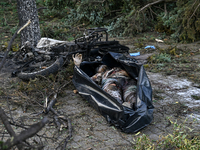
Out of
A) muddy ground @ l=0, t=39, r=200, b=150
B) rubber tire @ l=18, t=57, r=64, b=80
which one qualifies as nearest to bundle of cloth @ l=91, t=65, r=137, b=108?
muddy ground @ l=0, t=39, r=200, b=150

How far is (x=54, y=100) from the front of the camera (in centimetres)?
384

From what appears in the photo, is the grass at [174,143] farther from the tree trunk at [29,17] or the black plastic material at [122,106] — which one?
the tree trunk at [29,17]

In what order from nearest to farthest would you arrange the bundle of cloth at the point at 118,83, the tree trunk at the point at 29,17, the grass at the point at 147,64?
the grass at the point at 147,64
the bundle of cloth at the point at 118,83
the tree trunk at the point at 29,17

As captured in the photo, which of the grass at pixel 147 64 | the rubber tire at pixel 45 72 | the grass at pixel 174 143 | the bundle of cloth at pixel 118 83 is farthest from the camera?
the rubber tire at pixel 45 72

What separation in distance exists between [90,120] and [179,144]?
1.36m

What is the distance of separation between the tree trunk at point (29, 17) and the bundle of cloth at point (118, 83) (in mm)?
3858

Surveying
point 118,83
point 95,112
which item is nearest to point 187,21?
point 118,83

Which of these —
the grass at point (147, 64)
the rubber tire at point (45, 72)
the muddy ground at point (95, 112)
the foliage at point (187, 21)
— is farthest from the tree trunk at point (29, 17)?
the foliage at point (187, 21)

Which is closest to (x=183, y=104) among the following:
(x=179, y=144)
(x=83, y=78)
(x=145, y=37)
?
(x=179, y=144)

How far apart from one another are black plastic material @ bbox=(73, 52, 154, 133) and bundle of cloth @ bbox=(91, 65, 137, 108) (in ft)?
0.39

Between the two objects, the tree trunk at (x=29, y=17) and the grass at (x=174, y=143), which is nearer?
the grass at (x=174, y=143)

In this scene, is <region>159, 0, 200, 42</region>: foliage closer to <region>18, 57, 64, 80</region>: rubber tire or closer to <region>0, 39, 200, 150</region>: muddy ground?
<region>0, 39, 200, 150</region>: muddy ground

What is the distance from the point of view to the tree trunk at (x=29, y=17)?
695cm

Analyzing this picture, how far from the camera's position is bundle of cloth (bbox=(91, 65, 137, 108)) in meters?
3.38
